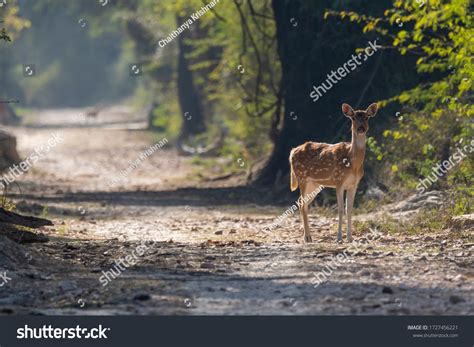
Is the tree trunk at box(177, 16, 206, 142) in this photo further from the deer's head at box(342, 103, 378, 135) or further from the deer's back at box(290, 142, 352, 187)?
the deer's head at box(342, 103, 378, 135)

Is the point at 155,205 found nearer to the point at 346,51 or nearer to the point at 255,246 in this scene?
the point at 346,51

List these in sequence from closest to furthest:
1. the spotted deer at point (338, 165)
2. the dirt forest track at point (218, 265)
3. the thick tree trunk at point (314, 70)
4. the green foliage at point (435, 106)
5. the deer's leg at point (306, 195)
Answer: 1. the dirt forest track at point (218, 265)
2. the spotted deer at point (338, 165)
3. the deer's leg at point (306, 195)
4. the green foliage at point (435, 106)
5. the thick tree trunk at point (314, 70)

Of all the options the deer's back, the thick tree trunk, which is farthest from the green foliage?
the deer's back

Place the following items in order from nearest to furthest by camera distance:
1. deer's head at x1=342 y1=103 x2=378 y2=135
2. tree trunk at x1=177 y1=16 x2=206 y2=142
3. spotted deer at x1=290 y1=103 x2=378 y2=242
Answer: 1. deer's head at x1=342 y1=103 x2=378 y2=135
2. spotted deer at x1=290 y1=103 x2=378 y2=242
3. tree trunk at x1=177 y1=16 x2=206 y2=142

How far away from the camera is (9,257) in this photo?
48.2 ft

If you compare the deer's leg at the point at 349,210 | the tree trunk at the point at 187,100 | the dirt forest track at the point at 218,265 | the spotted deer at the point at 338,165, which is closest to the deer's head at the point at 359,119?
the spotted deer at the point at 338,165

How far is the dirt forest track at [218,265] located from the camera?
1211cm

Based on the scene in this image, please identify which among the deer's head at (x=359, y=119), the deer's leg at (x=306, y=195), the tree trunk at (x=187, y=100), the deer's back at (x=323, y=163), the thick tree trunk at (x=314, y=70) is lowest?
the deer's leg at (x=306, y=195)

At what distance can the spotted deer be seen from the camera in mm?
17078

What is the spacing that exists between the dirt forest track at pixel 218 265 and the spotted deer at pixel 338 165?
66 centimetres

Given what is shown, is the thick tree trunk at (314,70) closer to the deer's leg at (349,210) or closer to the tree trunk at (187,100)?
the deer's leg at (349,210)

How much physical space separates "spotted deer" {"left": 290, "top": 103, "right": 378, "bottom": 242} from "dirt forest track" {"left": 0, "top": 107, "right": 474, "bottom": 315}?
665 mm

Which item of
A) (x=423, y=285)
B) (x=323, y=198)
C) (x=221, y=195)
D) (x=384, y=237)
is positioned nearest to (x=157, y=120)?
(x=221, y=195)

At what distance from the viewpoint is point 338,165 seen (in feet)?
57.0
